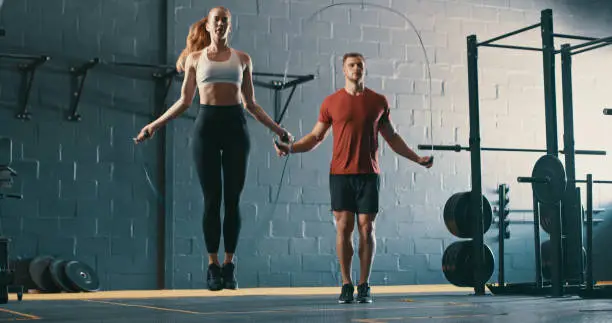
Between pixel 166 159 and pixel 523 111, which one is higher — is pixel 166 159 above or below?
below

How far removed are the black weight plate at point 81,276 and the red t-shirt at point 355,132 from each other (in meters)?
2.66

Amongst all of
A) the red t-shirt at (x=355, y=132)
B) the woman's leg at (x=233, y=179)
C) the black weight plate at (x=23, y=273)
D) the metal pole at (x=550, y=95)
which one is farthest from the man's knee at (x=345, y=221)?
the black weight plate at (x=23, y=273)

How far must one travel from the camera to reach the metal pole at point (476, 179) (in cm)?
644

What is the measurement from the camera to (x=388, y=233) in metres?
8.36

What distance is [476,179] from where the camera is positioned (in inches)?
257

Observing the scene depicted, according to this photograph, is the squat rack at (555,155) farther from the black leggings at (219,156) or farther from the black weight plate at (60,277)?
the black weight plate at (60,277)

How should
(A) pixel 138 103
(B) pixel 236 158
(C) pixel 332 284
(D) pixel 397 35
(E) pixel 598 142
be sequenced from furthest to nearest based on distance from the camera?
(E) pixel 598 142
(D) pixel 397 35
(C) pixel 332 284
(A) pixel 138 103
(B) pixel 236 158

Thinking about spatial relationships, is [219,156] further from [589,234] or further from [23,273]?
[23,273]

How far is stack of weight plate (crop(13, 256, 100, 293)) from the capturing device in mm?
6723

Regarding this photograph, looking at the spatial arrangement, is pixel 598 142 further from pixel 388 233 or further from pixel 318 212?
pixel 318 212

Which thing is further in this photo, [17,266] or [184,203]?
[184,203]

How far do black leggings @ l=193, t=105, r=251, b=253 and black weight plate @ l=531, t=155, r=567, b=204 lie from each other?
9.07 feet

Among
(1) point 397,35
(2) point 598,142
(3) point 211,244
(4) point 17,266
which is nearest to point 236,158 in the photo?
(3) point 211,244

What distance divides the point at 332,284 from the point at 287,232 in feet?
2.13
